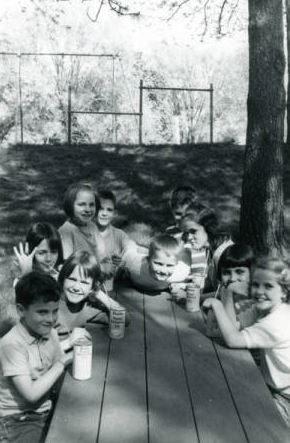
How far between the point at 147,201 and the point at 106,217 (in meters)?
4.37

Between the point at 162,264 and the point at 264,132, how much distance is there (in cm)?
311

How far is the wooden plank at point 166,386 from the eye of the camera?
2635mm

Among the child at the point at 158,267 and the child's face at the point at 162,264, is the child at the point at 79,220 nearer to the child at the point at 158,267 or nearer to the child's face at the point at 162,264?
the child at the point at 158,267

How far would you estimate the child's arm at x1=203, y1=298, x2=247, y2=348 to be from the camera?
3609 millimetres

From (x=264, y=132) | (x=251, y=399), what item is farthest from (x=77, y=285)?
(x=264, y=132)

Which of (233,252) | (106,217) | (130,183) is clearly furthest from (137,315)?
(130,183)

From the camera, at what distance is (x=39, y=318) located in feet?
10.7

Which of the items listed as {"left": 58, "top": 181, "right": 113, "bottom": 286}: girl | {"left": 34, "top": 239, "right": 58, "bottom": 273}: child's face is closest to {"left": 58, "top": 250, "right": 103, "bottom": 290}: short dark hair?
{"left": 34, "top": 239, "right": 58, "bottom": 273}: child's face

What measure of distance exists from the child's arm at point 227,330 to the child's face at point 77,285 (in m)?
0.85

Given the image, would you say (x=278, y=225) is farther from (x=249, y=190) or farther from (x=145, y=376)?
(x=145, y=376)

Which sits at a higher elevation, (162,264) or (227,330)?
(162,264)

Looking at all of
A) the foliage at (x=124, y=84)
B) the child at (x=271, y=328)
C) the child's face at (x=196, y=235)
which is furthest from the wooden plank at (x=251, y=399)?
the foliage at (x=124, y=84)

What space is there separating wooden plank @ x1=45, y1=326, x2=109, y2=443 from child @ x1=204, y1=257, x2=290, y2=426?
0.77 m

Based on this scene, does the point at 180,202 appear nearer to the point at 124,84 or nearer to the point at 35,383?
the point at 35,383
